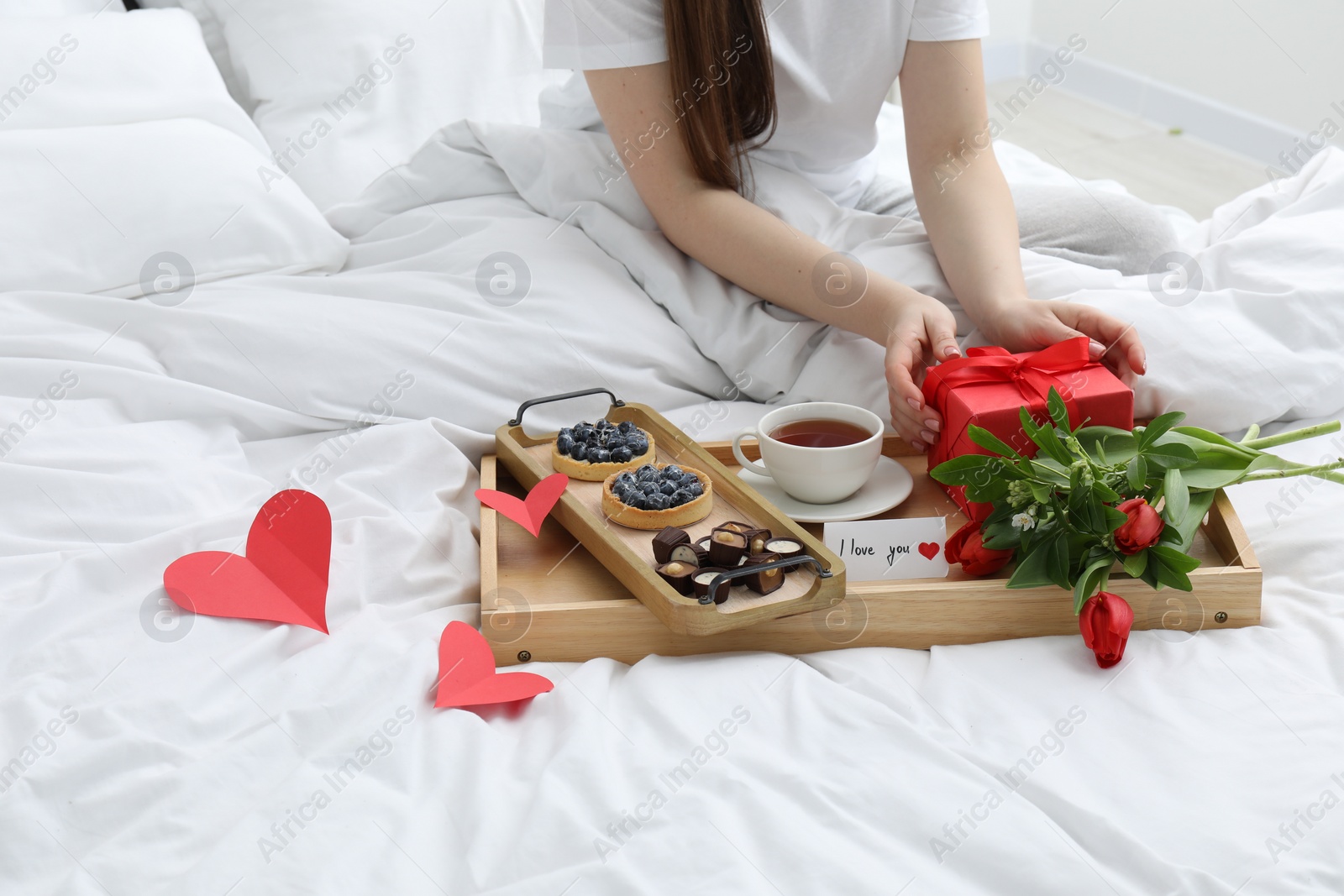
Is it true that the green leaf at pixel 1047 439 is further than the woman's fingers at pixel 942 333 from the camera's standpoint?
No

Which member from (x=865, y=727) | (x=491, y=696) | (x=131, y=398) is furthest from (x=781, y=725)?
(x=131, y=398)

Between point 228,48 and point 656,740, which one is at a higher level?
point 228,48

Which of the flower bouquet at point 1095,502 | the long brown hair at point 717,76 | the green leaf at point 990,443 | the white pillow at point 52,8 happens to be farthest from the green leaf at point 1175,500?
the white pillow at point 52,8

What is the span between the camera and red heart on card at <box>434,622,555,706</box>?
0.69 metres

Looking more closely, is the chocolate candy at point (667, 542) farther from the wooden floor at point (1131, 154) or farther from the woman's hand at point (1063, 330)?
the wooden floor at point (1131, 154)

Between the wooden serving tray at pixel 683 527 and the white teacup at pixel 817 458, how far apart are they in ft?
0.13

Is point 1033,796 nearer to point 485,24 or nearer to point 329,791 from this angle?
point 329,791

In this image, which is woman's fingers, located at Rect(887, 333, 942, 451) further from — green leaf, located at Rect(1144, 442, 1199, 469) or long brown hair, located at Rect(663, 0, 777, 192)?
long brown hair, located at Rect(663, 0, 777, 192)

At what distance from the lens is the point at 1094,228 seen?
1202 millimetres

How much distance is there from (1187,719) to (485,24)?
1.51m

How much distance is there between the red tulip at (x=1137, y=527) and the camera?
0.71m

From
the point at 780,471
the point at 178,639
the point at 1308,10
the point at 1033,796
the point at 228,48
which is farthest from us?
the point at 1308,10

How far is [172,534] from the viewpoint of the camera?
79 centimetres

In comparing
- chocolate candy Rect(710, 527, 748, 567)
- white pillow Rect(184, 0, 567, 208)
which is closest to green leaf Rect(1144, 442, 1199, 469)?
chocolate candy Rect(710, 527, 748, 567)
